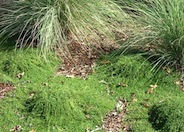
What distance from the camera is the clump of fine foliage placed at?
4520mm

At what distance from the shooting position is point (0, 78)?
18.0ft

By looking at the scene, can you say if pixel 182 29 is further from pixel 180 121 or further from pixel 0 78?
pixel 0 78

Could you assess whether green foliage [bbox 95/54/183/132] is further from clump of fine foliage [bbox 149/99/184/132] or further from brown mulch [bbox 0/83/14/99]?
brown mulch [bbox 0/83/14/99]

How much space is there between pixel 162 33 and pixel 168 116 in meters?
1.25

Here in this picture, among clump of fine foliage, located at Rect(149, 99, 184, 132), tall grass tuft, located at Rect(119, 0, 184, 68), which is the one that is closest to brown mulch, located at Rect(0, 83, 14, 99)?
tall grass tuft, located at Rect(119, 0, 184, 68)

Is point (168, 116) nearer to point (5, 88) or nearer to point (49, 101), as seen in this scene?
point (49, 101)

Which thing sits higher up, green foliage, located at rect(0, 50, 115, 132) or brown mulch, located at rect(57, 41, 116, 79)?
brown mulch, located at rect(57, 41, 116, 79)

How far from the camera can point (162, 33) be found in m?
5.44

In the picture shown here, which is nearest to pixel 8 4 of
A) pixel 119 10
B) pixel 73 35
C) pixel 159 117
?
pixel 73 35

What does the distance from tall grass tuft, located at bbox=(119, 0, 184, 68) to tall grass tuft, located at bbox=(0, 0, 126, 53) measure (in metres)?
0.48

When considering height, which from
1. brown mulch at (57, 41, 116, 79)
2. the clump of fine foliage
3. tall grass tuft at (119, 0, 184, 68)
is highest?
tall grass tuft at (119, 0, 184, 68)

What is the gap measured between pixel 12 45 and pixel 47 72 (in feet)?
2.76

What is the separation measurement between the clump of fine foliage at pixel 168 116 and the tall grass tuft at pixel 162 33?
772 millimetres

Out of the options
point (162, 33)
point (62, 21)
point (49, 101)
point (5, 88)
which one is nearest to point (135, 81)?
point (162, 33)
